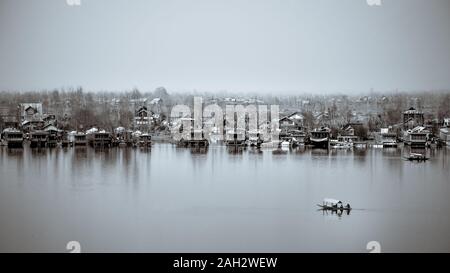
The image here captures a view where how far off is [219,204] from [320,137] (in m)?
7.04

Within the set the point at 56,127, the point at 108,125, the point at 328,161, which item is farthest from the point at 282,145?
the point at 56,127

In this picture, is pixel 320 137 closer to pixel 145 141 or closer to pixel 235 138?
pixel 235 138

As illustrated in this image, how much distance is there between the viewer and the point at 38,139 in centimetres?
1347

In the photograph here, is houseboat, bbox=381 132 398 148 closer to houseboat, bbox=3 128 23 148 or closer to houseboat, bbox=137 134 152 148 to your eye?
houseboat, bbox=137 134 152 148

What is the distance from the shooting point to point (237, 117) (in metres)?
14.0

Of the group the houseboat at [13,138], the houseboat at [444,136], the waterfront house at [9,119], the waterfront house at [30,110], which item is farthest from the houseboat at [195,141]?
the houseboat at [444,136]

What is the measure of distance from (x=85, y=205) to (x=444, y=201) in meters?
4.31

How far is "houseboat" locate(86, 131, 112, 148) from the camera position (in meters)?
13.9

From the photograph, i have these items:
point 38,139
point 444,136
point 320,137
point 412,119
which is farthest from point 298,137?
point 38,139

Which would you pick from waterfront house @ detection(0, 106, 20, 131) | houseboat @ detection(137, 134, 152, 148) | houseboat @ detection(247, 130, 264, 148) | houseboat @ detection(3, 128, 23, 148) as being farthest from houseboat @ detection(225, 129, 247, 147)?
waterfront house @ detection(0, 106, 20, 131)

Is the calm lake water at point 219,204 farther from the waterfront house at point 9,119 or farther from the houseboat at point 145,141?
the houseboat at point 145,141

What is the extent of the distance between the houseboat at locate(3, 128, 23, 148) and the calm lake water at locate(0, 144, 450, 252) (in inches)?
89.0
